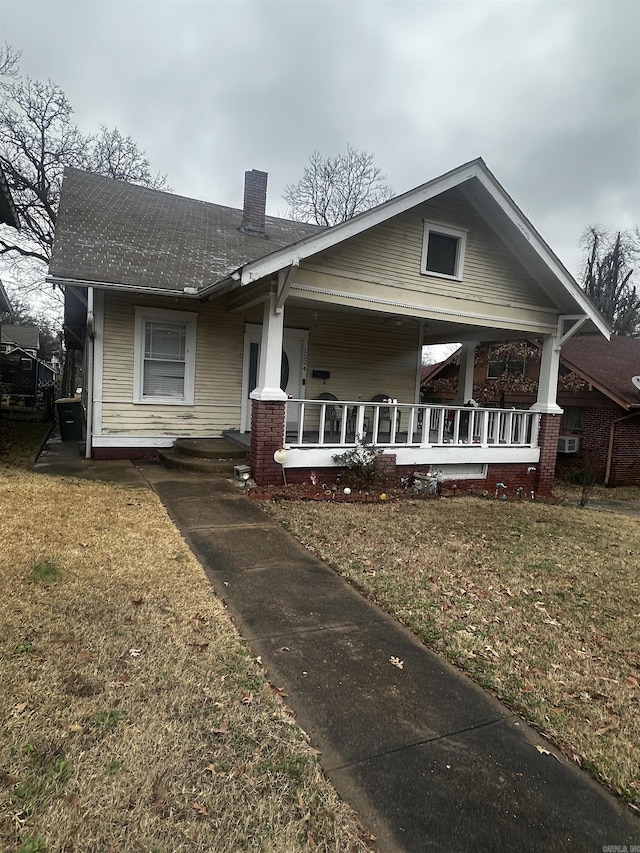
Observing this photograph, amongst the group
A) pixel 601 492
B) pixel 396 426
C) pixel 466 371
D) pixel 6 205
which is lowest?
pixel 601 492

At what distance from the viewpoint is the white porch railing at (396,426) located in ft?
27.5

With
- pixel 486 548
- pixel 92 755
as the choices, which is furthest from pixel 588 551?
pixel 92 755

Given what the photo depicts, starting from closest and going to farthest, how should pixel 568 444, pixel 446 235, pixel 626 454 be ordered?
pixel 446 235
pixel 626 454
pixel 568 444

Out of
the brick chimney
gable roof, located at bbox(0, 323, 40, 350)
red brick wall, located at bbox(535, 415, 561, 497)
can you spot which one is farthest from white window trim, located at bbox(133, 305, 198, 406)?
gable roof, located at bbox(0, 323, 40, 350)

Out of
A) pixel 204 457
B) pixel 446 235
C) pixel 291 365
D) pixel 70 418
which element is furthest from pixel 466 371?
pixel 70 418

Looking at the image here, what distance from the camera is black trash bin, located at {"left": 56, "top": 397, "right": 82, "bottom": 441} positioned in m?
12.4

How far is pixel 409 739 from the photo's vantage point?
Result: 2.42m

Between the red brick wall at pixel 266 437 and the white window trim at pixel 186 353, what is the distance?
2784mm

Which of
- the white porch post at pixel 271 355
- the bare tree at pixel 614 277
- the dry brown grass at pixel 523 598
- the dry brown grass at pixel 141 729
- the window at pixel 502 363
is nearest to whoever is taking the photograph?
the dry brown grass at pixel 141 729

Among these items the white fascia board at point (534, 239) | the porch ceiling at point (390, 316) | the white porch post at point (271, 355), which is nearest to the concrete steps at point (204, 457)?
the white porch post at point (271, 355)

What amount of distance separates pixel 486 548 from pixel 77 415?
10.9 meters

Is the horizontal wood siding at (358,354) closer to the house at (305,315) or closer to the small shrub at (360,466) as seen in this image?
the house at (305,315)

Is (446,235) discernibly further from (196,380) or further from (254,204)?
(254,204)

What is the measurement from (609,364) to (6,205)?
60.2 feet
